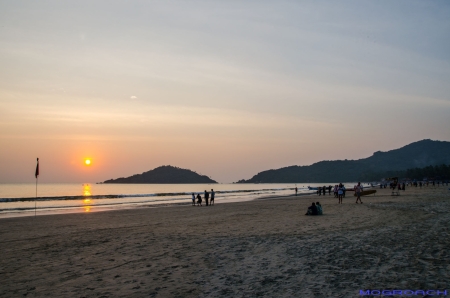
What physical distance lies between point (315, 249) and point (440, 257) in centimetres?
335

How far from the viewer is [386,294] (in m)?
6.47

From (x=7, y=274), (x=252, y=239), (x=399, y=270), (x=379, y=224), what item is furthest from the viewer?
(x=379, y=224)

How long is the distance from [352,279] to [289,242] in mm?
4846

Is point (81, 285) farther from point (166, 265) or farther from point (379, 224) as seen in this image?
point (379, 224)

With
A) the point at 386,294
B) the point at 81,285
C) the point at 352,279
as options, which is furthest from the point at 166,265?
the point at 386,294

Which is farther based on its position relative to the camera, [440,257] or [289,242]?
[289,242]

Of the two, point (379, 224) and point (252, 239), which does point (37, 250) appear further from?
point (379, 224)

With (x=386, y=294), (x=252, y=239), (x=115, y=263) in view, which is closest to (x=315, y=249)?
(x=252, y=239)

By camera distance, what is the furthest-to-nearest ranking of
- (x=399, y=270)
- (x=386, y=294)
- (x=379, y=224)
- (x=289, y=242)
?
(x=379, y=224) → (x=289, y=242) → (x=399, y=270) → (x=386, y=294)

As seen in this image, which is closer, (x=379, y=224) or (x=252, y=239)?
(x=252, y=239)

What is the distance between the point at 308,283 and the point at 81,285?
5.22m

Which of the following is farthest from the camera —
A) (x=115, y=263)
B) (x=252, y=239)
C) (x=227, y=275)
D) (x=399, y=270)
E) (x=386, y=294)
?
(x=252, y=239)

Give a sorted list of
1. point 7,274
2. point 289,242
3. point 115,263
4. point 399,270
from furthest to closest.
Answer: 1. point 289,242
2. point 115,263
3. point 7,274
4. point 399,270

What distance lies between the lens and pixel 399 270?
793 centimetres
